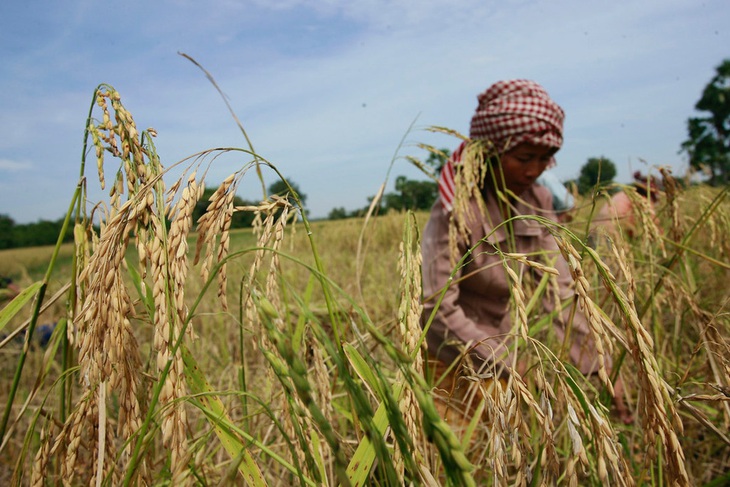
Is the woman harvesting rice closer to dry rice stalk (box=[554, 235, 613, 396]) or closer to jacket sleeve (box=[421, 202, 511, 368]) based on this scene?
jacket sleeve (box=[421, 202, 511, 368])

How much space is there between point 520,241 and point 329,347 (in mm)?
2475

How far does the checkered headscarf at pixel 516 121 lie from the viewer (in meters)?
2.30

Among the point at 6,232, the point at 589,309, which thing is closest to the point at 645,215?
the point at 589,309

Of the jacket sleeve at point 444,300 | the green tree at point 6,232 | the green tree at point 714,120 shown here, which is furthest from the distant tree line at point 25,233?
the green tree at point 714,120

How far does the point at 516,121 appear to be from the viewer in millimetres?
2311

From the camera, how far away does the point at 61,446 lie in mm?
703

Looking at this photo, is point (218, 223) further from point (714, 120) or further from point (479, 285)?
point (714, 120)

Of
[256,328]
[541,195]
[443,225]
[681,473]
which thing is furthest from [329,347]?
[541,195]

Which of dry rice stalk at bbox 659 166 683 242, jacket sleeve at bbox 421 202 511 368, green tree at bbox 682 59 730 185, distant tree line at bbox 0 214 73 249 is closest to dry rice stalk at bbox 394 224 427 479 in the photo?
dry rice stalk at bbox 659 166 683 242

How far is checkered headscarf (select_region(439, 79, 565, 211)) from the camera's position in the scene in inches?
90.6

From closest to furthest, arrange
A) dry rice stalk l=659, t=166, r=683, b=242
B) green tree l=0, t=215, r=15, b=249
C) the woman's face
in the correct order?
dry rice stalk l=659, t=166, r=683, b=242 < the woman's face < green tree l=0, t=215, r=15, b=249

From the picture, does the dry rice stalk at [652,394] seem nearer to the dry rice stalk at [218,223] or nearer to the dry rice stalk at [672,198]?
the dry rice stalk at [218,223]

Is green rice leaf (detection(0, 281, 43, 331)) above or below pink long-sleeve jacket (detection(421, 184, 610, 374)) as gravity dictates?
above

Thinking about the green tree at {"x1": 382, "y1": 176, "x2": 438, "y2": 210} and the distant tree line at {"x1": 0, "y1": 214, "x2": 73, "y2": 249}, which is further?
the distant tree line at {"x1": 0, "y1": 214, "x2": 73, "y2": 249}
